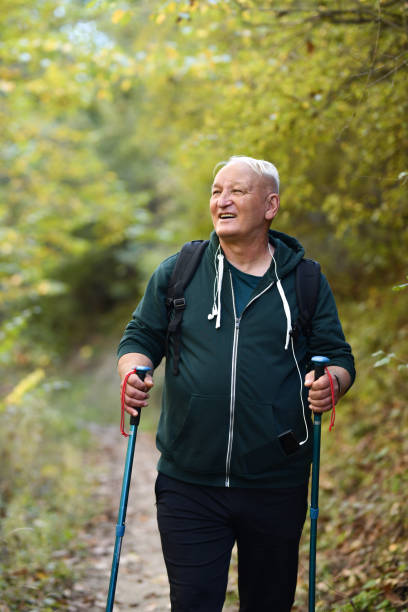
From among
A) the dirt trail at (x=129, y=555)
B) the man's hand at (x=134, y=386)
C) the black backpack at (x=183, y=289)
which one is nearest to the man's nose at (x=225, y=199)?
the black backpack at (x=183, y=289)

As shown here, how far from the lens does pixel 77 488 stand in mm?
6922

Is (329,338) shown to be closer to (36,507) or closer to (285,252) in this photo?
(285,252)

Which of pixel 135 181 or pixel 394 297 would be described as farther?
pixel 135 181

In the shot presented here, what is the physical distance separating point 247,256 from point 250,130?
1949mm

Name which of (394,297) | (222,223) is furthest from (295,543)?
(394,297)

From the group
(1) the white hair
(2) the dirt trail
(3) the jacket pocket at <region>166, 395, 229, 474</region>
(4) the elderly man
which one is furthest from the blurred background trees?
(2) the dirt trail

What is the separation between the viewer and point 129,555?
5.33 metres

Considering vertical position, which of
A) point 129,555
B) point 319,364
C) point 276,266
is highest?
point 276,266

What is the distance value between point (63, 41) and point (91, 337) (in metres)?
16.0

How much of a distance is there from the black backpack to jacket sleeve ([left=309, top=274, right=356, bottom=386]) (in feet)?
0.11

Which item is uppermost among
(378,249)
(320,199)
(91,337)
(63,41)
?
(91,337)

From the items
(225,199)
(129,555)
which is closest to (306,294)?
(225,199)

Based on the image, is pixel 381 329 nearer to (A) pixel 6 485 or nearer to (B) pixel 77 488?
(B) pixel 77 488

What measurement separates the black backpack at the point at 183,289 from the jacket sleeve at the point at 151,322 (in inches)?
1.4
